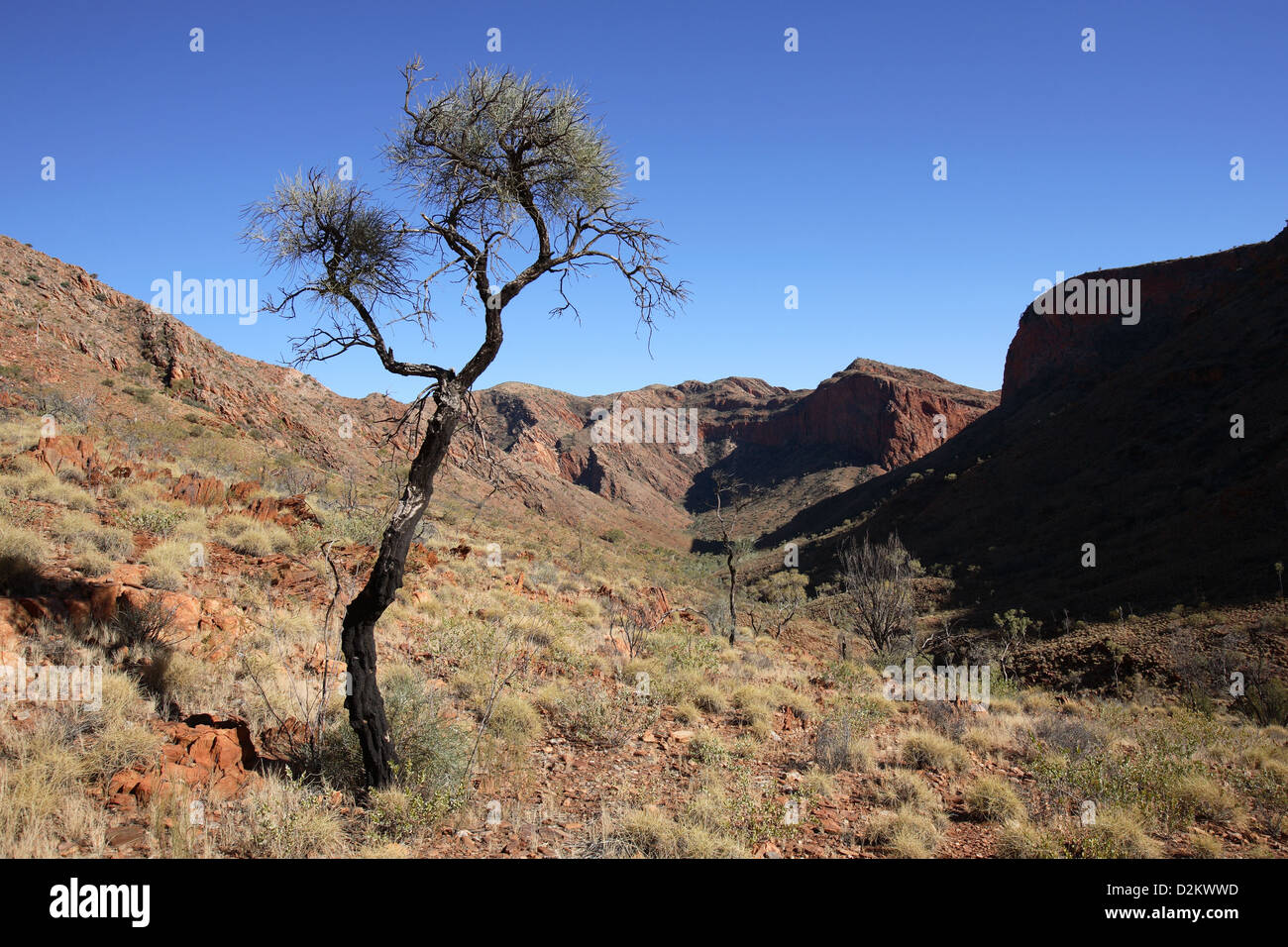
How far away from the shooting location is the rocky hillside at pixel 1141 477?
20.7 m

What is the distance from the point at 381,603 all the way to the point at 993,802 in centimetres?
522

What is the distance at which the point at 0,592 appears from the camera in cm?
550

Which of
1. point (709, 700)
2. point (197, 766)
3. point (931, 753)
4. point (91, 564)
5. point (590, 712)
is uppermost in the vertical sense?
point (91, 564)

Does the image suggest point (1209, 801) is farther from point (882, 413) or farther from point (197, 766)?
point (882, 413)

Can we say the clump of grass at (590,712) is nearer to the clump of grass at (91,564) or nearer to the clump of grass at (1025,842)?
the clump of grass at (1025,842)

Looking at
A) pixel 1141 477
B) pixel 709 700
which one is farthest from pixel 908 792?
pixel 1141 477

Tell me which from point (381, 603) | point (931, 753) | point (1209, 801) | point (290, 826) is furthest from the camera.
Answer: point (931, 753)

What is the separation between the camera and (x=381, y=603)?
14.3 feet

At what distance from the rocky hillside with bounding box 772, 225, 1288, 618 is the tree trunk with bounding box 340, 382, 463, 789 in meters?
22.9

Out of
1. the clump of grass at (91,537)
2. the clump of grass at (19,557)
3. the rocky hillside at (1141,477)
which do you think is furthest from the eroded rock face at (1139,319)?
the clump of grass at (19,557)

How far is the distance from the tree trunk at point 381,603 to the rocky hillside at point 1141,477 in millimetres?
22932

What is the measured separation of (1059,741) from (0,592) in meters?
11.1
